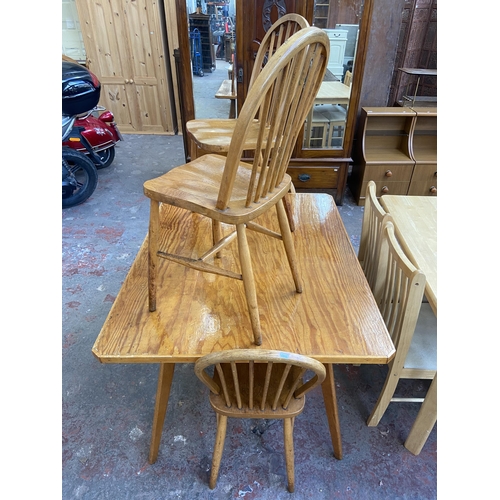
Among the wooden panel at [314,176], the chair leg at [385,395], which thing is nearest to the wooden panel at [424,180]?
the wooden panel at [314,176]

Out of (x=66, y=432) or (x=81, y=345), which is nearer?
(x=66, y=432)

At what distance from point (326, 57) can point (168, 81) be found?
4092 millimetres

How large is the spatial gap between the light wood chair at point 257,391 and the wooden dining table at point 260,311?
9 cm

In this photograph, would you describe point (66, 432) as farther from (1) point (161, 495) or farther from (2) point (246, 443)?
(2) point (246, 443)

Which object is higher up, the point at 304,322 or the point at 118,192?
the point at 304,322

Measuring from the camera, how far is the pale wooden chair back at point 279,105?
685 millimetres

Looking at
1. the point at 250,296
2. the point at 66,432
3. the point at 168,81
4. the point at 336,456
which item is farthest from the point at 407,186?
the point at 168,81

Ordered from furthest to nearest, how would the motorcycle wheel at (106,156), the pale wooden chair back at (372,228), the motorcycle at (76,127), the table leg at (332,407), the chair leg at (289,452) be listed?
1. the motorcycle wheel at (106,156)
2. the motorcycle at (76,127)
3. the pale wooden chair back at (372,228)
4. the table leg at (332,407)
5. the chair leg at (289,452)

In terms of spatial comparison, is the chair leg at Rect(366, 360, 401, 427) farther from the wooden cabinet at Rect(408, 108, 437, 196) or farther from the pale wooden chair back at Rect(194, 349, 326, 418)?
the wooden cabinet at Rect(408, 108, 437, 196)

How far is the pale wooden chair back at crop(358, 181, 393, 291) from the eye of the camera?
145cm

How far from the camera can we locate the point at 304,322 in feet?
3.54

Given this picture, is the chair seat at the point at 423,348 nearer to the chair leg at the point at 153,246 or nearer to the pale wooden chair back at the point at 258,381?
the pale wooden chair back at the point at 258,381

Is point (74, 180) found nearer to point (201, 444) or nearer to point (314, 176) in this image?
point (314, 176)

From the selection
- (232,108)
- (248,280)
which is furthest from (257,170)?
(232,108)
